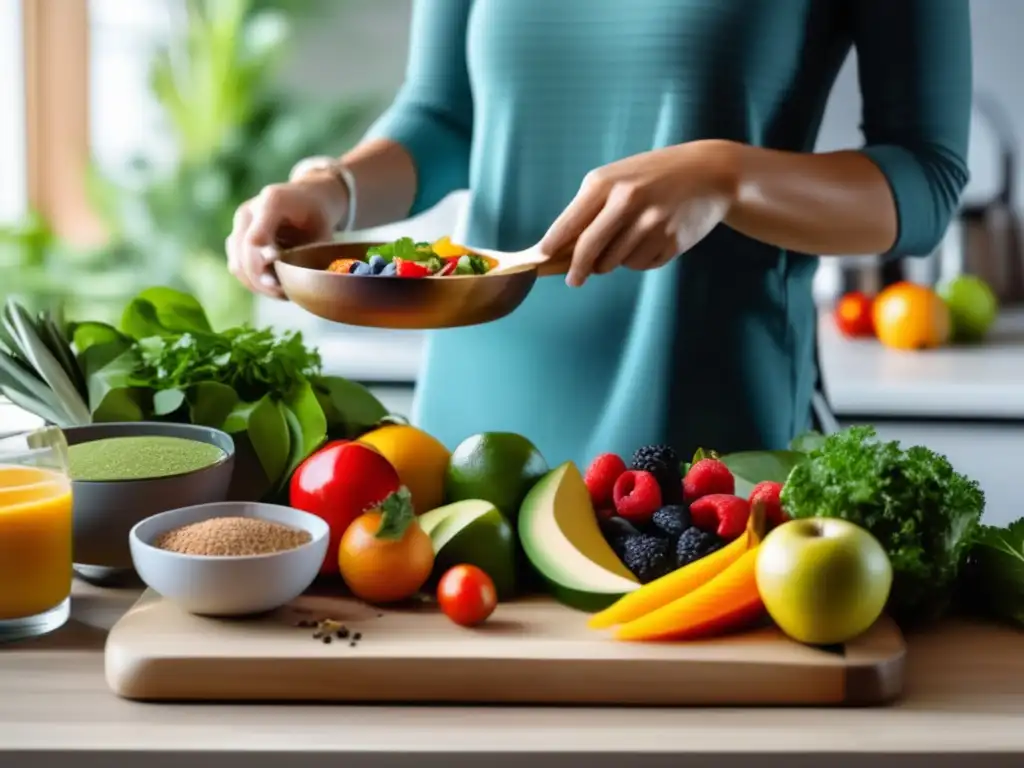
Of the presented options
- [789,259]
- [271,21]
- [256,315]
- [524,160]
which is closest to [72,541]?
[524,160]

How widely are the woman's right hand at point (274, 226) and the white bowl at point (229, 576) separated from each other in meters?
0.43

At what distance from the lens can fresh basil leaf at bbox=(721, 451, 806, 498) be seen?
1291mm

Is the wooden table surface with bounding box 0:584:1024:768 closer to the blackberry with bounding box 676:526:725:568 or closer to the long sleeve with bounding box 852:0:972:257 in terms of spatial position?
the blackberry with bounding box 676:526:725:568

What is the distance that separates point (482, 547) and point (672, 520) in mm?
168

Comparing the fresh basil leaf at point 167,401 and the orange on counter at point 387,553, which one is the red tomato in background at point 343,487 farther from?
the fresh basil leaf at point 167,401

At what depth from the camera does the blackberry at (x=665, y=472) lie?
1.17 metres

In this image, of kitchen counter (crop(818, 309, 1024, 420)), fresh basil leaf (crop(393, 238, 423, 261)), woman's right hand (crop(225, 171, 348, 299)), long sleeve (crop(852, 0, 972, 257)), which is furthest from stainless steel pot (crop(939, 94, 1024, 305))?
fresh basil leaf (crop(393, 238, 423, 261))

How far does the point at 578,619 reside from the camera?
1.03 m

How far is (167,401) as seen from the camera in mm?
1280

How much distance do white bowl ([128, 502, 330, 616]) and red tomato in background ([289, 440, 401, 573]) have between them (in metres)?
0.08

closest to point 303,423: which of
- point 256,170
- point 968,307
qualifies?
point 968,307

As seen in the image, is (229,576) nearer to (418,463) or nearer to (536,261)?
(418,463)

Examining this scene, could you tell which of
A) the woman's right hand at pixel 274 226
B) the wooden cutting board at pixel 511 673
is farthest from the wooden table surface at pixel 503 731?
the woman's right hand at pixel 274 226

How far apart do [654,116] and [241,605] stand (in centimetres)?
91
